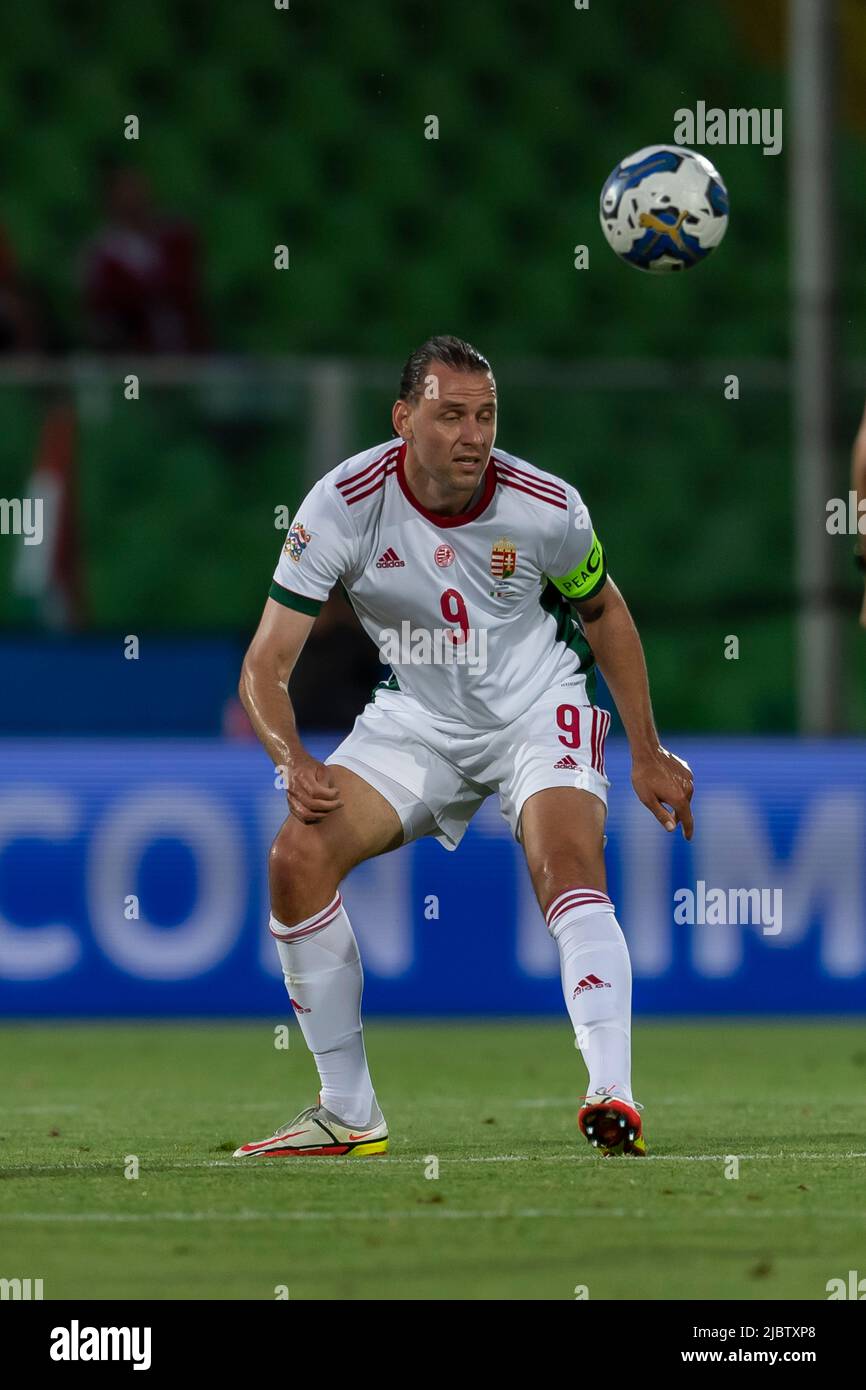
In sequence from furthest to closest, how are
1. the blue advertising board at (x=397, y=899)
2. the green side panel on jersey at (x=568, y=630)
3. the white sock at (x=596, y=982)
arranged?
the blue advertising board at (x=397, y=899) < the green side panel on jersey at (x=568, y=630) < the white sock at (x=596, y=982)

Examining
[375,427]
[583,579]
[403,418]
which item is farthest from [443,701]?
[375,427]

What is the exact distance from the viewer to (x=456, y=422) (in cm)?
648

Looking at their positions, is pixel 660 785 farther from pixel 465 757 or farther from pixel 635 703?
pixel 465 757

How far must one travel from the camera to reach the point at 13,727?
464 inches

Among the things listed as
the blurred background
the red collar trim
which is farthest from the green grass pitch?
the red collar trim

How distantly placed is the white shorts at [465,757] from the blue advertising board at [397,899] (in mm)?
3649

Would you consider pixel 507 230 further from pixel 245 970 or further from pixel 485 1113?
pixel 485 1113

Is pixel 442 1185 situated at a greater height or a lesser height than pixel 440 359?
lesser

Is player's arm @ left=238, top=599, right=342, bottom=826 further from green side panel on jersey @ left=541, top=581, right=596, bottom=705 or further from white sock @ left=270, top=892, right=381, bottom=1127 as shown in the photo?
green side panel on jersey @ left=541, top=581, right=596, bottom=705

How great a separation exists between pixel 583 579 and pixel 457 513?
0.39 meters

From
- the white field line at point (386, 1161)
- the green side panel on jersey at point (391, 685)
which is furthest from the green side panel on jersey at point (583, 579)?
the white field line at point (386, 1161)

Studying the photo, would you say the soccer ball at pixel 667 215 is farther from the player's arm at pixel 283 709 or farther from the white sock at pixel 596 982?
the white sock at pixel 596 982

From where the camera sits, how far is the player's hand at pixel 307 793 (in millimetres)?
6355

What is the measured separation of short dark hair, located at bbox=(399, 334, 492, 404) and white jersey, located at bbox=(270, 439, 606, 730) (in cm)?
24
